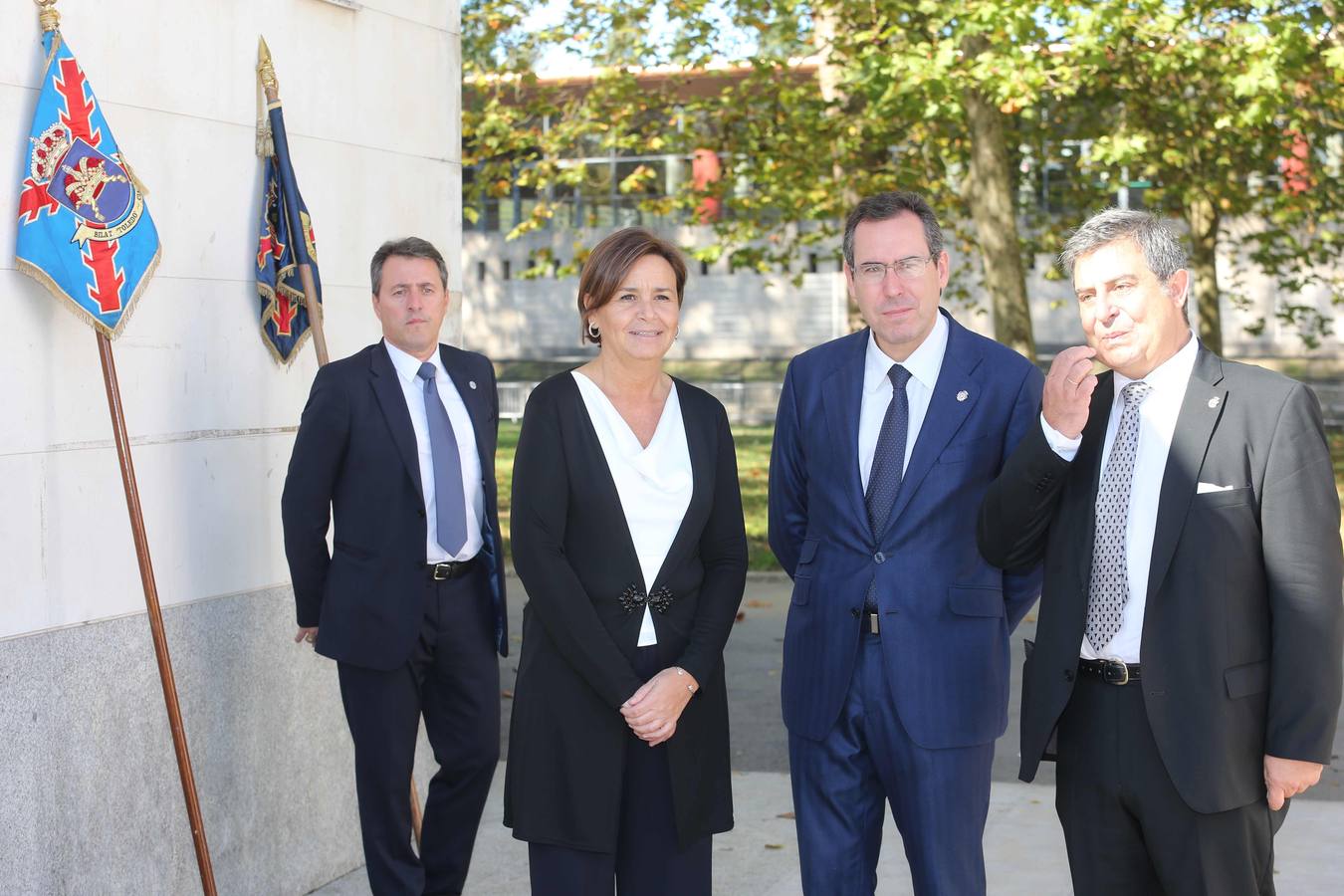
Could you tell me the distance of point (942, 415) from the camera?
11.6 feet

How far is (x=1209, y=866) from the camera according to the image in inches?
121

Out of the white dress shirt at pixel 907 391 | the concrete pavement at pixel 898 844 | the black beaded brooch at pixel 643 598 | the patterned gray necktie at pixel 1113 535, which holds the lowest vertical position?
the concrete pavement at pixel 898 844

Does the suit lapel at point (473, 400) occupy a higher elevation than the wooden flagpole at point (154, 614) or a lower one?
higher

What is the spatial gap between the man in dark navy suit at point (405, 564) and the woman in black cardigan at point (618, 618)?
113 cm

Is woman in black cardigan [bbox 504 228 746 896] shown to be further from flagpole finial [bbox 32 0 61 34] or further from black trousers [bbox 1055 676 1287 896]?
flagpole finial [bbox 32 0 61 34]

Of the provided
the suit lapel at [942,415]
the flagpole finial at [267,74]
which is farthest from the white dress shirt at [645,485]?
the flagpole finial at [267,74]

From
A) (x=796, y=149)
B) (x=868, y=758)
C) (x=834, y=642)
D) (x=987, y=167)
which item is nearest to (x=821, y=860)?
(x=868, y=758)

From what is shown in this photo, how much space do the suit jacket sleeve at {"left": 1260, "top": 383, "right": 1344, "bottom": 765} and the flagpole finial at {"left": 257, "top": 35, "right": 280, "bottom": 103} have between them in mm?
3427

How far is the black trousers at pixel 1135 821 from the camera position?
3.09m

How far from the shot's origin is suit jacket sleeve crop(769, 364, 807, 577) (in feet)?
12.5

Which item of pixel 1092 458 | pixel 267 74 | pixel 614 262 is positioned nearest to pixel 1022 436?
pixel 1092 458

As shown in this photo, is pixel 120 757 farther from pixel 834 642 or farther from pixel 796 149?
pixel 796 149

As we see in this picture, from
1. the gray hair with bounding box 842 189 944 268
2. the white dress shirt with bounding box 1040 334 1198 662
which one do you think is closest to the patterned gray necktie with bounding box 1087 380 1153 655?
the white dress shirt with bounding box 1040 334 1198 662

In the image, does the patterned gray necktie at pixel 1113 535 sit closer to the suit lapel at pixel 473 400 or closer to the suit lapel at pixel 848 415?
the suit lapel at pixel 848 415
